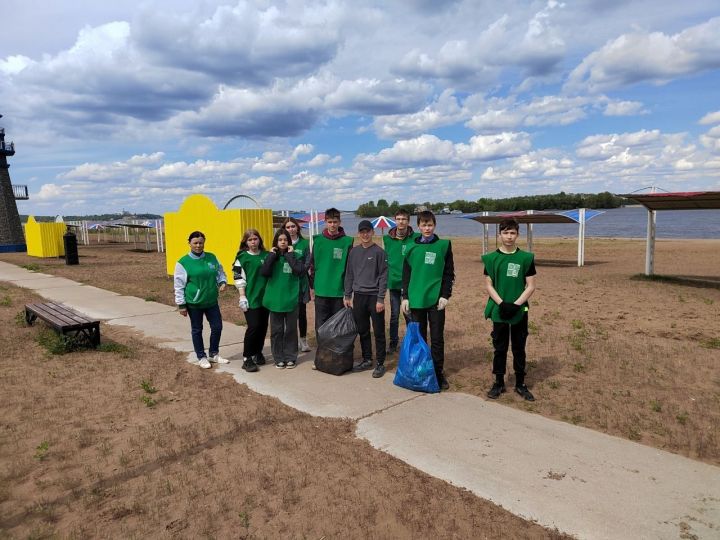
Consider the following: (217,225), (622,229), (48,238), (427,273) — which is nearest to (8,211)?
(48,238)

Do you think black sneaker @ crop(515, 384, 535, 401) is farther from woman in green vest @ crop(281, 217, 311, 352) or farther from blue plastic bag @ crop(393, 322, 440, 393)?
woman in green vest @ crop(281, 217, 311, 352)

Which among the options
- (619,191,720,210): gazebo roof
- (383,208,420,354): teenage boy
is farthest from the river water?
(383,208,420,354): teenage boy

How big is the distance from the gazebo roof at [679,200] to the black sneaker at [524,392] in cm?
893

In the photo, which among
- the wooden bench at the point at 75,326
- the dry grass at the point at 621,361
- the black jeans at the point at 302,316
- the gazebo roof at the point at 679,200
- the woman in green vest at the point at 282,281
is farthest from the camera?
the gazebo roof at the point at 679,200

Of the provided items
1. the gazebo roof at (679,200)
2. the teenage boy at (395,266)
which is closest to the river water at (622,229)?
the gazebo roof at (679,200)

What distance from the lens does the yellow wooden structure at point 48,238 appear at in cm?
2255

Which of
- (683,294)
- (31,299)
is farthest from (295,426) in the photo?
(683,294)

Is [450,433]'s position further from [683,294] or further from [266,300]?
[683,294]

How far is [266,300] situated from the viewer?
5215 mm

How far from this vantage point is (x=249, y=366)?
5348mm

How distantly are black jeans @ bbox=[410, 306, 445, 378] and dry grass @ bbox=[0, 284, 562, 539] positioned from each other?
1240mm

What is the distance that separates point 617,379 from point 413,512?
320 cm

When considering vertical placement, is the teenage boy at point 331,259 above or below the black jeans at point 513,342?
above

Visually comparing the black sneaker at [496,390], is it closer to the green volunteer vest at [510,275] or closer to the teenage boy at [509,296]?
the teenage boy at [509,296]
